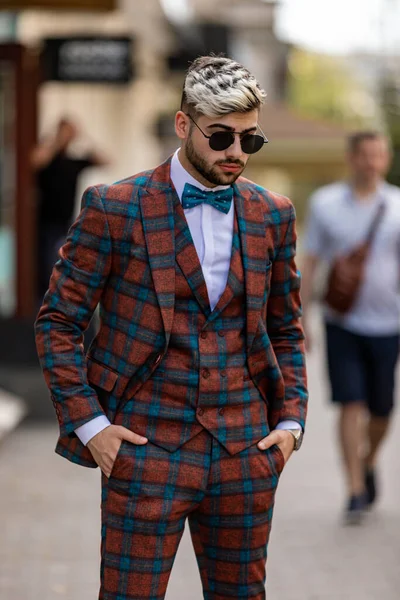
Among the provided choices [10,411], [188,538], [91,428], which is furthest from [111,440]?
[10,411]

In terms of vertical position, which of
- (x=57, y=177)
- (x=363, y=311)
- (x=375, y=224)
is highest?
(x=375, y=224)

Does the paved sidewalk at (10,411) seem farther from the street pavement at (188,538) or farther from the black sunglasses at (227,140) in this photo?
the black sunglasses at (227,140)

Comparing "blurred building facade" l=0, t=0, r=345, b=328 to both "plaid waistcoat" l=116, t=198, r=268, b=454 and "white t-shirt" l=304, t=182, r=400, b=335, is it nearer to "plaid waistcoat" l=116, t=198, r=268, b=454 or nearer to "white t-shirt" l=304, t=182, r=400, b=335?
"white t-shirt" l=304, t=182, r=400, b=335

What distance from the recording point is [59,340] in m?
3.24

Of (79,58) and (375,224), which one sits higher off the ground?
(375,224)

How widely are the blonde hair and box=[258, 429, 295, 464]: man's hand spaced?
2.69ft

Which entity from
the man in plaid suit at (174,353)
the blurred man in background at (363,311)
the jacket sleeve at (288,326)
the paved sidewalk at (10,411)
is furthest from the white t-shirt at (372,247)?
the man in plaid suit at (174,353)

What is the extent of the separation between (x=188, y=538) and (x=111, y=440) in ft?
11.2

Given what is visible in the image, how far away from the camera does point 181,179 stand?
3.36 metres

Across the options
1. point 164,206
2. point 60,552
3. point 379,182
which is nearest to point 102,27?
point 379,182

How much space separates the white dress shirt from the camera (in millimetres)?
3297

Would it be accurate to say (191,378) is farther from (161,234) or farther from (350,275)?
(350,275)

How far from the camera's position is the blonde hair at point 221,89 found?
3141 millimetres

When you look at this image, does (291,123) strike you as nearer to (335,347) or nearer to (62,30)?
(62,30)
